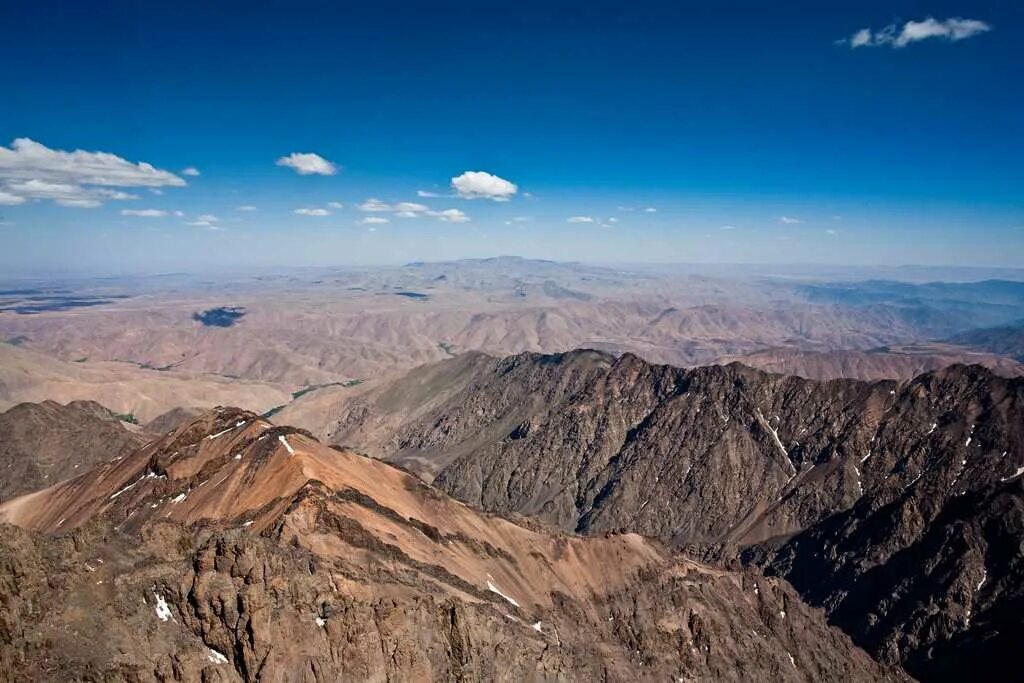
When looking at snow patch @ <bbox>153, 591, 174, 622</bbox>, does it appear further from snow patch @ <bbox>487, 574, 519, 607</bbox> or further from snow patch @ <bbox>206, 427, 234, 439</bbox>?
snow patch @ <bbox>206, 427, 234, 439</bbox>

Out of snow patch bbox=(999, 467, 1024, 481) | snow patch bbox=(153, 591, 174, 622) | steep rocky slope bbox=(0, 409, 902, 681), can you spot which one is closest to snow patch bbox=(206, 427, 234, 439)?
steep rocky slope bbox=(0, 409, 902, 681)

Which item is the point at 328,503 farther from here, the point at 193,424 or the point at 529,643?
the point at 193,424

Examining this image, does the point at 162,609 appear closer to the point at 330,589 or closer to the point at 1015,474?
the point at 330,589

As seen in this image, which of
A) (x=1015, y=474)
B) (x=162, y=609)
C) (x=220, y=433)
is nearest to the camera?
(x=162, y=609)

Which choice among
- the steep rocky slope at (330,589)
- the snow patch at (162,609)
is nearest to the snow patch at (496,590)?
the steep rocky slope at (330,589)

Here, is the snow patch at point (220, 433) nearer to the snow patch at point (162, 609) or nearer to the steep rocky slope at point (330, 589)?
the steep rocky slope at point (330, 589)

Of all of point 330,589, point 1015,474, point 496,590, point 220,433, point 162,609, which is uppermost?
point 162,609

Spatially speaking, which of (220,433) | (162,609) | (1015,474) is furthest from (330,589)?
(1015,474)

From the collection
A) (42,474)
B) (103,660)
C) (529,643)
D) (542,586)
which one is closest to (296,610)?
(103,660)
